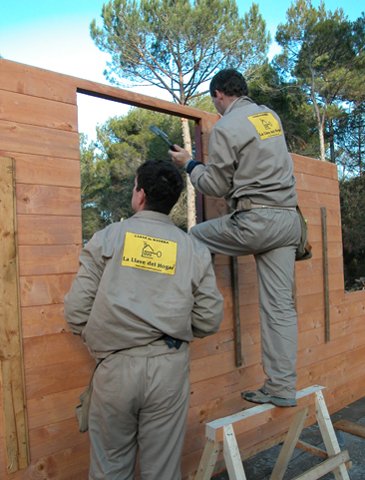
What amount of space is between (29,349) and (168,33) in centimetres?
1320

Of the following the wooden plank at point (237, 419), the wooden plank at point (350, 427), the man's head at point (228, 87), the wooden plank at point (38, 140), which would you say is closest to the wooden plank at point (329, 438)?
the wooden plank at point (237, 419)

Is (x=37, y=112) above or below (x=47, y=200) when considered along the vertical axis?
above

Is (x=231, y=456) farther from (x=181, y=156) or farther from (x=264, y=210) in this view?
(x=181, y=156)

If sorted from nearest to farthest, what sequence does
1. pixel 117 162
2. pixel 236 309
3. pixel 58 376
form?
1. pixel 58 376
2. pixel 236 309
3. pixel 117 162

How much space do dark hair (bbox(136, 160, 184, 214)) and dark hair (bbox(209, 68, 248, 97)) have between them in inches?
29.3

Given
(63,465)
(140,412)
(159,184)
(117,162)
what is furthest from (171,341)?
(117,162)

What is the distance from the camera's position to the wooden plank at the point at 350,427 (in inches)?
126

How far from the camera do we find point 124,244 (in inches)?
63.0

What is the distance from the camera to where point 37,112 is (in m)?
2.03

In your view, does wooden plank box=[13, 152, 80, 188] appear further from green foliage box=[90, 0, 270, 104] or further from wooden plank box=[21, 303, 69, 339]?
green foliage box=[90, 0, 270, 104]

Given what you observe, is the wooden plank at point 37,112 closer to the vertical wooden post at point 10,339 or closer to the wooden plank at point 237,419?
the vertical wooden post at point 10,339

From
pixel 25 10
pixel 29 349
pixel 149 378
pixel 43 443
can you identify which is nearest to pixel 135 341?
pixel 149 378

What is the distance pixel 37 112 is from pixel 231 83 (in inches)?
36.3

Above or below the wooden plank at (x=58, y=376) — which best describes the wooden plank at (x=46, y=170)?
above
